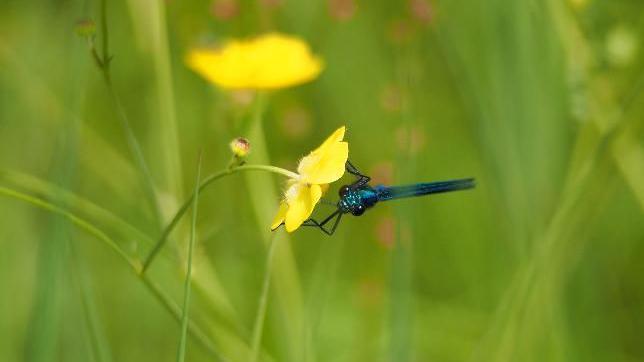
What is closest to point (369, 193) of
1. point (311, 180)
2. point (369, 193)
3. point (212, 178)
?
point (369, 193)

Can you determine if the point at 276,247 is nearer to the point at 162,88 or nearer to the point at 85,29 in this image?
the point at 162,88

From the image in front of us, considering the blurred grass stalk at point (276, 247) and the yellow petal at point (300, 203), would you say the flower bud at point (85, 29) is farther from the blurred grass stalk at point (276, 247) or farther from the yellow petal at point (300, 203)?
the blurred grass stalk at point (276, 247)

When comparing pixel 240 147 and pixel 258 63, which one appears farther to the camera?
pixel 258 63

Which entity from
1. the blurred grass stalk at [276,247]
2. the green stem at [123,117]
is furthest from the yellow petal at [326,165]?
the blurred grass stalk at [276,247]

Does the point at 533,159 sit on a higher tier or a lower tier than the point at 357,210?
higher

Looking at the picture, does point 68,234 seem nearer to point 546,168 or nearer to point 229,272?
point 229,272

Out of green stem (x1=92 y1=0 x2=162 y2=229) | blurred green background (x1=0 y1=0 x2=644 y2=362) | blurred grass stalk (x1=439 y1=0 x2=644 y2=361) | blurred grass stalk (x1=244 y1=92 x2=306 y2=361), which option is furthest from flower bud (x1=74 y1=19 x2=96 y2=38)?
blurred grass stalk (x1=439 y1=0 x2=644 y2=361)

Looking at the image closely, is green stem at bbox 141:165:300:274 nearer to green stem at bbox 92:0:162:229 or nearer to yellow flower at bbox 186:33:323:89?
green stem at bbox 92:0:162:229
